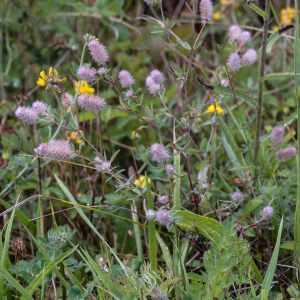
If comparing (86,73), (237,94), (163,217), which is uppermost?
(86,73)

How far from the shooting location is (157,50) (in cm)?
190

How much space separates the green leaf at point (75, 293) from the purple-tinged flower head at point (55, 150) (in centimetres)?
37

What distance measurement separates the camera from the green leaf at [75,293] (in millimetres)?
879

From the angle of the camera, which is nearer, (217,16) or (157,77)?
(157,77)

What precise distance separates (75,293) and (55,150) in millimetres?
399

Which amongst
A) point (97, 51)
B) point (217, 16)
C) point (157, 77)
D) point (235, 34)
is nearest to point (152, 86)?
point (157, 77)

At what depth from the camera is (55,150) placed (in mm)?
873

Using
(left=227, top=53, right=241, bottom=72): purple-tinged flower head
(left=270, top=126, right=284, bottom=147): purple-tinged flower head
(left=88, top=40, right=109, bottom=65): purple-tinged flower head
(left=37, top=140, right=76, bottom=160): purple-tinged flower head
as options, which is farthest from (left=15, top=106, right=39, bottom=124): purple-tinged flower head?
(left=270, top=126, right=284, bottom=147): purple-tinged flower head

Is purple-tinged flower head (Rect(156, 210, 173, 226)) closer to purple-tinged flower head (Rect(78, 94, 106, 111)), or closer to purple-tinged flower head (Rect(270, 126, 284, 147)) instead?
purple-tinged flower head (Rect(78, 94, 106, 111))

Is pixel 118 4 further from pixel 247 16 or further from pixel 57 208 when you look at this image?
pixel 247 16

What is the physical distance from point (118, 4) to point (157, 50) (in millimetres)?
364

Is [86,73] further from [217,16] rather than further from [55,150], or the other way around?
[217,16]

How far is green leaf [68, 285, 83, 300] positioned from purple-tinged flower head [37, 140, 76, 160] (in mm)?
366

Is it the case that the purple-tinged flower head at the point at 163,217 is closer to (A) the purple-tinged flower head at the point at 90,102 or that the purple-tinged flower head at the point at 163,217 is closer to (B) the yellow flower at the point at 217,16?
(A) the purple-tinged flower head at the point at 90,102
